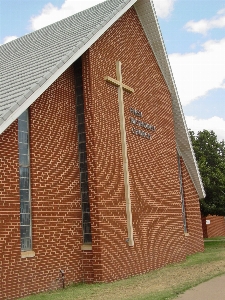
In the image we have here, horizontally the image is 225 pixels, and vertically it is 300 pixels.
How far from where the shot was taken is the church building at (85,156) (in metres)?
10.7

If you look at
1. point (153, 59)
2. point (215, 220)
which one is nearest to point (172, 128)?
point (153, 59)

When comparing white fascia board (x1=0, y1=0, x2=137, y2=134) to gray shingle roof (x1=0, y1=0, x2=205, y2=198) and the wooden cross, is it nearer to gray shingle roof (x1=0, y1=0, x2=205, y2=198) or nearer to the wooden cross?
gray shingle roof (x1=0, y1=0, x2=205, y2=198)

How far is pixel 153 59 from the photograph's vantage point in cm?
1848

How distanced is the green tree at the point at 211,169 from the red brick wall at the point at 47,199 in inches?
668

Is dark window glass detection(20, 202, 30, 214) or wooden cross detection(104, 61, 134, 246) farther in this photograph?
wooden cross detection(104, 61, 134, 246)

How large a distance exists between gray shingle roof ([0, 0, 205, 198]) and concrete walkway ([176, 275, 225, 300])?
5.44m

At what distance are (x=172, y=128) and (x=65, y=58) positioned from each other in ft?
30.4

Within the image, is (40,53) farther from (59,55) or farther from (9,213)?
(9,213)

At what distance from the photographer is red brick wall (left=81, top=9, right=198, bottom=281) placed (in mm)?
12914

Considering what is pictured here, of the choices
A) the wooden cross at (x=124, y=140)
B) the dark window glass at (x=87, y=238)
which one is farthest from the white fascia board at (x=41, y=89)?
the dark window glass at (x=87, y=238)

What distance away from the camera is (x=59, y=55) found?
11.6m

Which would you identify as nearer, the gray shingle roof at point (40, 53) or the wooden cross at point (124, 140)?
the gray shingle roof at point (40, 53)

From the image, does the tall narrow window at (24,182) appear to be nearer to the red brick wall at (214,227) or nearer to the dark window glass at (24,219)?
the dark window glass at (24,219)

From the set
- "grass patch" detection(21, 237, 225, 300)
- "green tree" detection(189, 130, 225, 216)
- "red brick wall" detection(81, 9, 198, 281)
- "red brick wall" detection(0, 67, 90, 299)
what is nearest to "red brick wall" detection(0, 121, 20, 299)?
"red brick wall" detection(0, 67, 90, 299)
